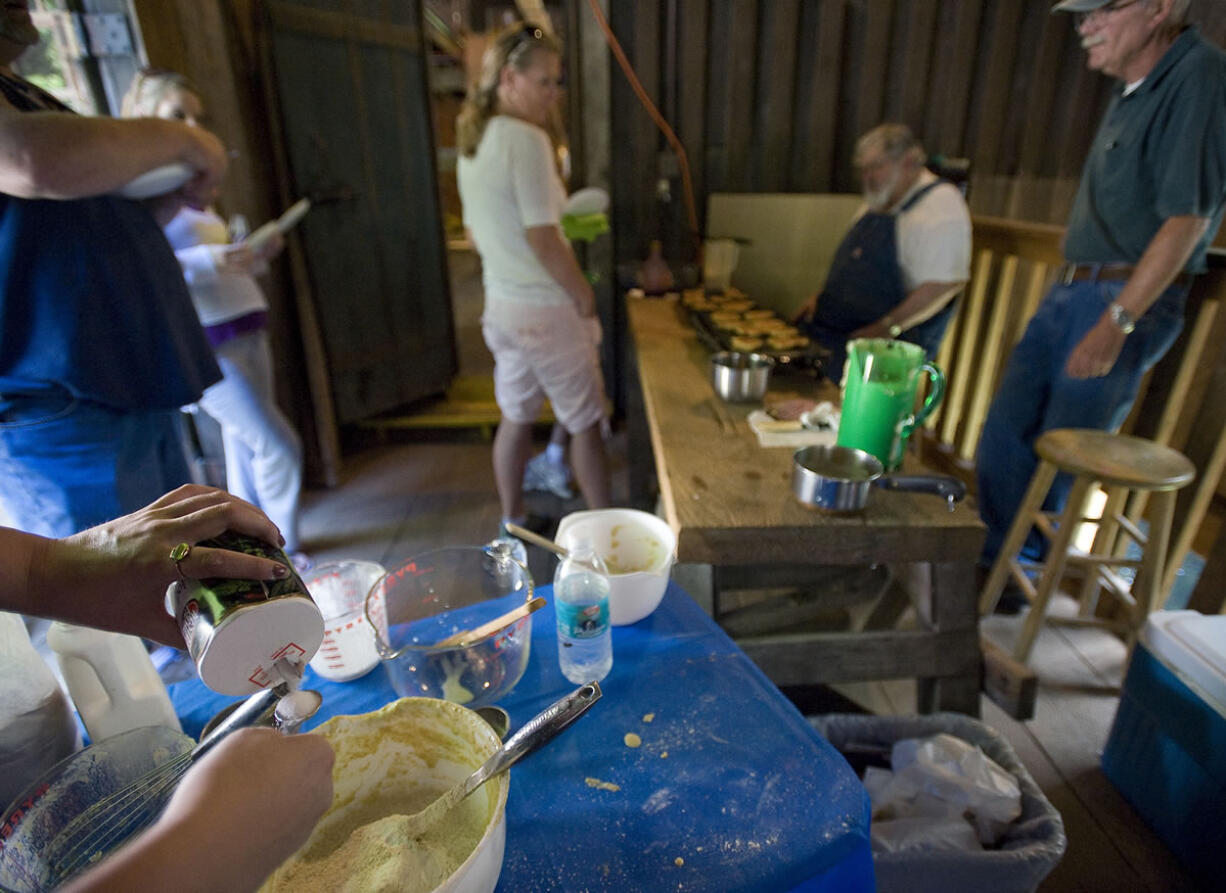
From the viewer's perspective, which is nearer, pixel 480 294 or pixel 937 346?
pixel 937 346

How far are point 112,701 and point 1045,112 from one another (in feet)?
16.3

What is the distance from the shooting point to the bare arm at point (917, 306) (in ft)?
8.76

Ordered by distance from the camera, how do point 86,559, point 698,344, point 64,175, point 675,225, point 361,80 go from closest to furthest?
1. point 86,559
2. point 64,175
3. point 698,344
4. point 361,80
5. point 675,225

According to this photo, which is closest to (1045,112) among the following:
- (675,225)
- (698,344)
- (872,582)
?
(675,225)

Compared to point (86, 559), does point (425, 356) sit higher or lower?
lower

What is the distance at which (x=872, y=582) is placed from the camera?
197 cm

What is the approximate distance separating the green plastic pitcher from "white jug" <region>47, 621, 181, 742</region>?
53.0 inches

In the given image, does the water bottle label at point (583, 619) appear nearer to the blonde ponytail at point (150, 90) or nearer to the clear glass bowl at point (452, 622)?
the clear glass bowl at point (452, 622)

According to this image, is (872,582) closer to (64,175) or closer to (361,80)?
(64,175)

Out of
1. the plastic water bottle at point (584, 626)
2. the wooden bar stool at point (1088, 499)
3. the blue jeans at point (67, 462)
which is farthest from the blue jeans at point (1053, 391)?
the blue jeans at point (67, 462)

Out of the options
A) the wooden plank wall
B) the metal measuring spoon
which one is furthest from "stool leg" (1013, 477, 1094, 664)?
the wooden plank wall

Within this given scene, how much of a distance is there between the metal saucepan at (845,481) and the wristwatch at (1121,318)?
133 centimetres

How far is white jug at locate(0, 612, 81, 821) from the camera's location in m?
0.69

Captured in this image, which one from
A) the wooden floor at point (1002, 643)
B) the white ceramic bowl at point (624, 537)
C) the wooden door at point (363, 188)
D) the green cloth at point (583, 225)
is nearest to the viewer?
the white ceramic bowl at point (624, 537)
